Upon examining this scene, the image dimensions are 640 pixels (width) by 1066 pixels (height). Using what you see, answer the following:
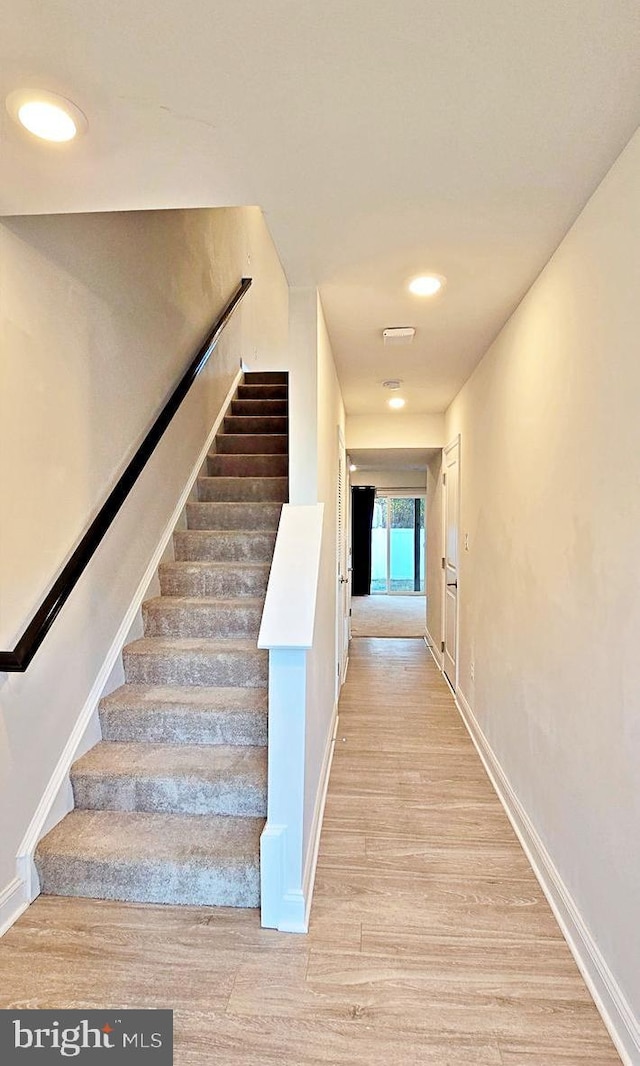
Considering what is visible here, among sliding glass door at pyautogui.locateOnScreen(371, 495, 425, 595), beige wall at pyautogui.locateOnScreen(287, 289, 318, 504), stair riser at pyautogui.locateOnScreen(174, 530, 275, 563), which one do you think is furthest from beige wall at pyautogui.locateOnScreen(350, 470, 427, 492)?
beige wall at pyautogui.locateOnScreen(287, 289, 318, 504)

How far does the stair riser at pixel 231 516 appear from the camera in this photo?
3389 mm

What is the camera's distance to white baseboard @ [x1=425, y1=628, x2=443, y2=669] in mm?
5062

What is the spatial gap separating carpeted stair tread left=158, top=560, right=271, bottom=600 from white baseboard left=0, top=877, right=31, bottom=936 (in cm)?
146

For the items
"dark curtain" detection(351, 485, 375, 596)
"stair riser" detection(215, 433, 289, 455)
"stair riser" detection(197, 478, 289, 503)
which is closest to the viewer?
"stair riser" detection(197, 478, 289, 503)

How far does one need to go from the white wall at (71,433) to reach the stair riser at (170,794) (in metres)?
0.19

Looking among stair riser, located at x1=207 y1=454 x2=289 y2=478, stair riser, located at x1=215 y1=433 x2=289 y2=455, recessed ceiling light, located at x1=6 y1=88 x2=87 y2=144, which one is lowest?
stair riser, located at x1=207 y1=454 x2=289 y2=478

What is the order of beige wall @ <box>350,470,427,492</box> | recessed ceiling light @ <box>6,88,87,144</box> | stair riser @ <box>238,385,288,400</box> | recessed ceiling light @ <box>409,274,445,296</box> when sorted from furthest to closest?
beige wall @ <box>350,470,427,492</box> < stair riser @ <box>238,385,288,400</box> < recessed ceiling light @ <box>409,274,445,296</box> < recessed ceiling light @ <box>6,88,87,144</box>

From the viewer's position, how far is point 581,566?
1.67m

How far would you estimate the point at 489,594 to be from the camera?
301 centimetres

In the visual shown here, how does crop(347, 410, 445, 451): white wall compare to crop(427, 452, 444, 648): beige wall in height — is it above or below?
above

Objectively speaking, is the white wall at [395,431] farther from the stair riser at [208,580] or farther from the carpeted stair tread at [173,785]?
the carpeted stair tread at [173,785]

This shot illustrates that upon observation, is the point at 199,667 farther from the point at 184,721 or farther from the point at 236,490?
the point at 236,490

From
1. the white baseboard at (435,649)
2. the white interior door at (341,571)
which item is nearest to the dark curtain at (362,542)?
the white baseboard at (435,649)

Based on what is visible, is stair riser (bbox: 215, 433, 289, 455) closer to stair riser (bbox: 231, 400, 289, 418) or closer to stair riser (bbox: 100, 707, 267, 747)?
stair riser (bbox: 231, 400, 289, 418)
